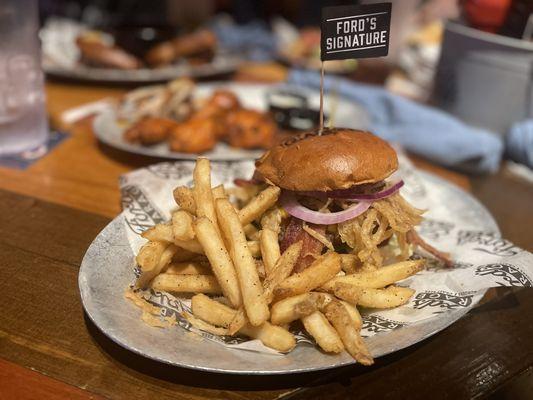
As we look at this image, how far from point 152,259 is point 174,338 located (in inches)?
9.6

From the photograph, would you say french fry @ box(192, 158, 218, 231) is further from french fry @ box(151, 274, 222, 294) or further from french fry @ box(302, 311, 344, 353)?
french fry @ box(302, 311, 344, 353)

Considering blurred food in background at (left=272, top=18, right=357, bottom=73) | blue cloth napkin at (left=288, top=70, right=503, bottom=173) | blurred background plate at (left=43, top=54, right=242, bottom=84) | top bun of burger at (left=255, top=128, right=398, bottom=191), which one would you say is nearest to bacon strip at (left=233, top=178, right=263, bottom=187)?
top bun of burger at (left=255, top=128, right=398, bottom=191)

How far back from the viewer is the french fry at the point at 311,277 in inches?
63.5

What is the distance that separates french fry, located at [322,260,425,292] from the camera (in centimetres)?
172

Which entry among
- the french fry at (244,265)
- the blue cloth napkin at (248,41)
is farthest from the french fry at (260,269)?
the blue cloth napkin at (248,41)

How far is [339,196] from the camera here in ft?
6.34

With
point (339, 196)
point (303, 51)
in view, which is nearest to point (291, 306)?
point (339, 196)

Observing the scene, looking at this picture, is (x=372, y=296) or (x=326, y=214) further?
(x=326, y=214)

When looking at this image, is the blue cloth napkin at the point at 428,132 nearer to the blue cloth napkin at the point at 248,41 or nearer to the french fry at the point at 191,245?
the blue cloth napkin at the point at 248,41

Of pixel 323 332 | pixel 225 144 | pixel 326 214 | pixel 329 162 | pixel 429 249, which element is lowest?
pixel 225 144

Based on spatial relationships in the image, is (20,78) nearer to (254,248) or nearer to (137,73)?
(137,73)

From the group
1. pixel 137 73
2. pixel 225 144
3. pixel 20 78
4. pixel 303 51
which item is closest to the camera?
pixel 20 78

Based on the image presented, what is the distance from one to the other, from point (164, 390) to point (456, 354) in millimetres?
869

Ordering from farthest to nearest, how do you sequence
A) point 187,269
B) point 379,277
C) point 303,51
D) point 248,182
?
point 303,51, point 248,182, point 187,269, point 379,277
